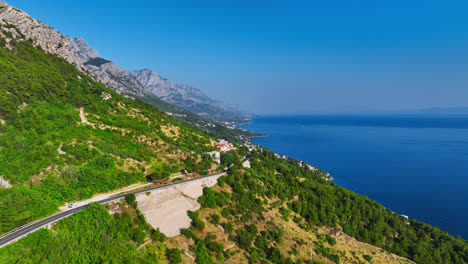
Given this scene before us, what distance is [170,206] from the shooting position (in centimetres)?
3441

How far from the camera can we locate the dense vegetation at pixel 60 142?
28.6 m

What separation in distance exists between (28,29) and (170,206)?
91659 mm

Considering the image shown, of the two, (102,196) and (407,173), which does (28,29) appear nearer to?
(102,196)

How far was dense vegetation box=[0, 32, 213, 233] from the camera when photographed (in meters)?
28.6

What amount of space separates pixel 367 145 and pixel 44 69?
20835cm

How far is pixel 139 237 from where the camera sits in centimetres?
2600

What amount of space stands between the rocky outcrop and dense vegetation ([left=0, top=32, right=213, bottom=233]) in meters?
7.03

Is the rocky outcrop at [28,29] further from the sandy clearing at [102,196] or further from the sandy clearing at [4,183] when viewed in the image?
the sandy clearing at [102,196]

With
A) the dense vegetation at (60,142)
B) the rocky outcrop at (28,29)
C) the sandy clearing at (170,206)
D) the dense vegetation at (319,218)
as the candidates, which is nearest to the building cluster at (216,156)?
the dense vegetation at (60,142)

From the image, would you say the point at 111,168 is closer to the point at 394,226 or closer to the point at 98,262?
the point at 98,262

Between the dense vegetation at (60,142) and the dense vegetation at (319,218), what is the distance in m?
14.9

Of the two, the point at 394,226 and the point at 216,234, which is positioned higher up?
the point at 216,234

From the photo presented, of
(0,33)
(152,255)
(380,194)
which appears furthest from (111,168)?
(380,194)

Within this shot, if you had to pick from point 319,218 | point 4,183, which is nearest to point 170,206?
point 4,183
